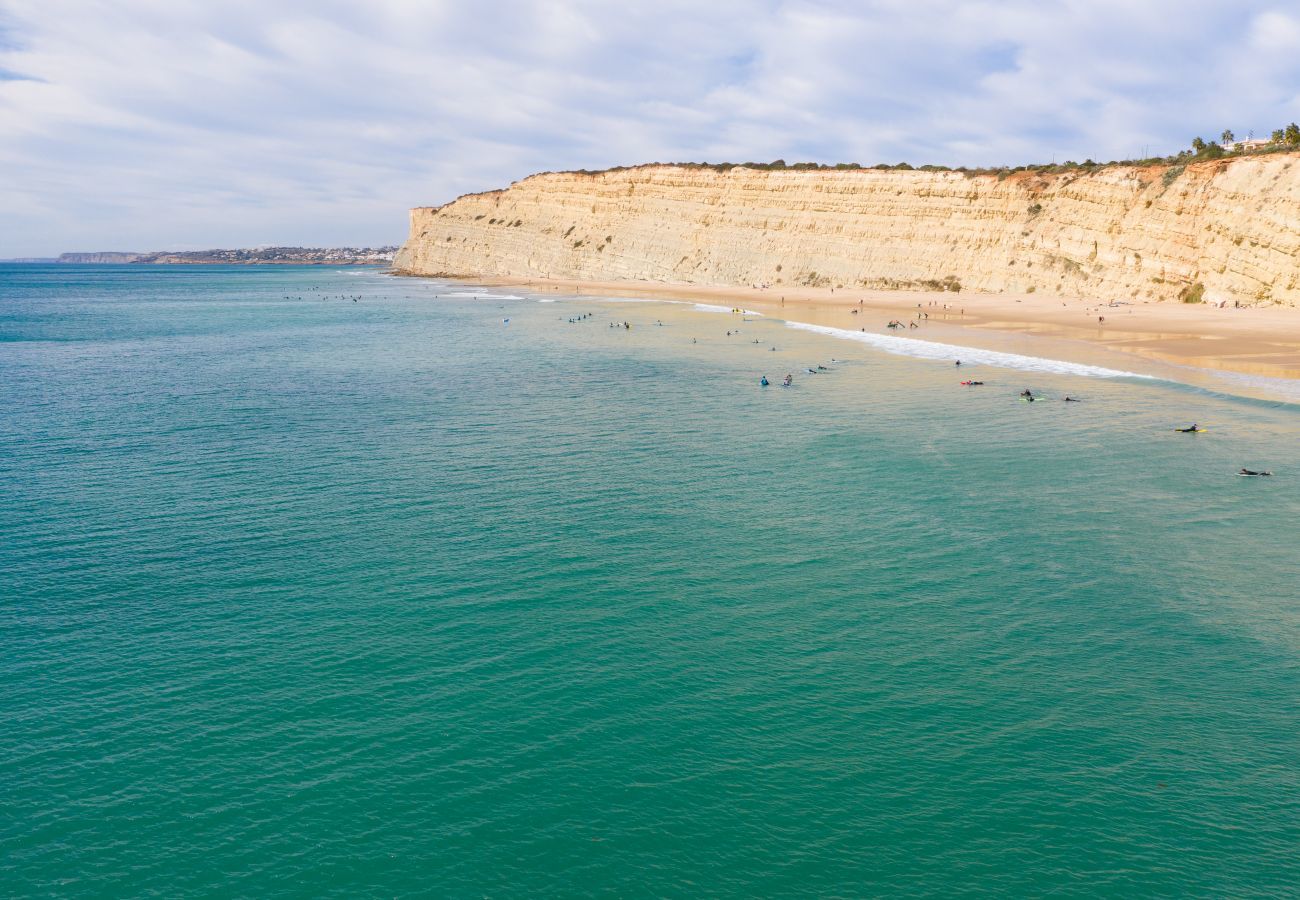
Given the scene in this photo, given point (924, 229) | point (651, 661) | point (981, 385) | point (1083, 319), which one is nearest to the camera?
point (651, 661)

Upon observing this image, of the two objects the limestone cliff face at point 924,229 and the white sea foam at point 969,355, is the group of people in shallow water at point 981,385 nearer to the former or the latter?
the white sea foam at point 969,355

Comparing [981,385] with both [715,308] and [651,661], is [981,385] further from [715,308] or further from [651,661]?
[715,308]

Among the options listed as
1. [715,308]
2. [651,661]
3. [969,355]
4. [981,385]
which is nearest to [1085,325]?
[969,355]

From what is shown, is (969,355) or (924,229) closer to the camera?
(969,355)

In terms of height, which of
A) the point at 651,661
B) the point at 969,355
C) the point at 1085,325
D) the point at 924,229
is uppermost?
the point at 924,229

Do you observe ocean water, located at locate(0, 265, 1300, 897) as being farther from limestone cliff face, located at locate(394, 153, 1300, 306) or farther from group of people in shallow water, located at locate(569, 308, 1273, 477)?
limestone cliff face, located at locate(394, 153, 1300, 306)

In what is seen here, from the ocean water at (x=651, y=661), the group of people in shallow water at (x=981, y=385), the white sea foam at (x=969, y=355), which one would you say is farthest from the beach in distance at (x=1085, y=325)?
the ocean water at (x=651, y=661)

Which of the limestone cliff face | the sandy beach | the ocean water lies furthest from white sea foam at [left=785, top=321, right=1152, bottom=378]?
the limestone cliff face
